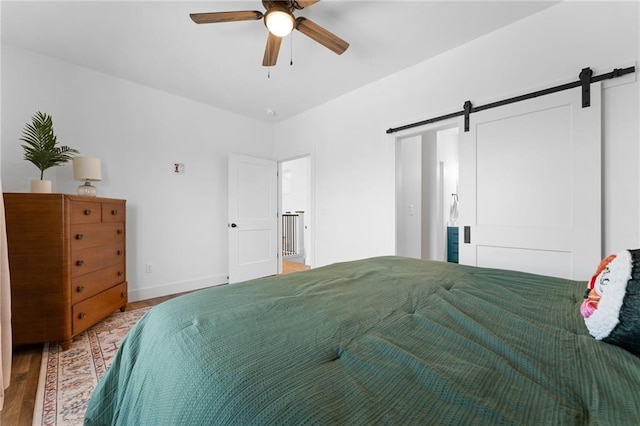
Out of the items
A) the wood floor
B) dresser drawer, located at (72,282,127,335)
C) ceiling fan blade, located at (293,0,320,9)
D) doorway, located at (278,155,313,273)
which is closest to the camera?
the wood floor

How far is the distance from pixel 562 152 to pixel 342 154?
7.22 feet

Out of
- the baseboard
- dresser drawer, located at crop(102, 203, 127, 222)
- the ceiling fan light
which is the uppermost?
the ceiling fan light

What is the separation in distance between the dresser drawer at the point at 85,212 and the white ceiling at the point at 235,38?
1505mm

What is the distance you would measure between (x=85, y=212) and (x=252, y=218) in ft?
7.13

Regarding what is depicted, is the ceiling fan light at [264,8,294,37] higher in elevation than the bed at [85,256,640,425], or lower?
higher

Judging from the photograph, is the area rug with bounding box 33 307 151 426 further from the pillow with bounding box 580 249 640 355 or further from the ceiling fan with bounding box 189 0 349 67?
the ceiling fan with bounding box 189 0 349 67

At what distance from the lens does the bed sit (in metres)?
0.48

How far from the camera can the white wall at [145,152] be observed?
2.59 m

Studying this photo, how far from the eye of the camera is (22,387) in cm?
165

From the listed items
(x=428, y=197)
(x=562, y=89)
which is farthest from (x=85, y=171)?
(x=428, y=197)

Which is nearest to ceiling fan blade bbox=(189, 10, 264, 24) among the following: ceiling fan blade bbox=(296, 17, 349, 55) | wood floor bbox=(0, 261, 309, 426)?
ceiling fan blade bbox=(296, 17, 349, 55)

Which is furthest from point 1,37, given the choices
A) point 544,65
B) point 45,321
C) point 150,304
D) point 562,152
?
point 562,152

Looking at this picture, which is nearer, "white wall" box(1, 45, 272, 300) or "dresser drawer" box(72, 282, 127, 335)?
"dresser drawer" box(72, 282, 127, 335)

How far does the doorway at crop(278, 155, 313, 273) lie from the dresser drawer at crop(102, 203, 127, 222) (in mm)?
3583
